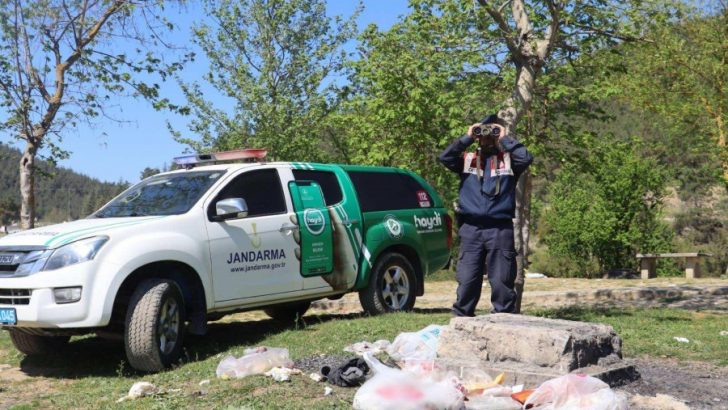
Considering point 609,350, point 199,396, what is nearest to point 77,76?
point 199,396

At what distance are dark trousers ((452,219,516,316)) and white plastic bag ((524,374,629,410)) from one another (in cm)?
189

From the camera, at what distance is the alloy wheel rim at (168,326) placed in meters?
6.74

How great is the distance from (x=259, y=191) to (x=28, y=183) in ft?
22.6

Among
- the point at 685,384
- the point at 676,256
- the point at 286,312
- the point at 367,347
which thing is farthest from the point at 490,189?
the point at 676,256

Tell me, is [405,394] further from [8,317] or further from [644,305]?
[644,305]

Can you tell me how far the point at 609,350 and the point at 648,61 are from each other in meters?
14.5

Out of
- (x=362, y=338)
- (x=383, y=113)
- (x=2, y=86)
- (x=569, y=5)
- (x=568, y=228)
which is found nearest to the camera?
(x=362, y=338)

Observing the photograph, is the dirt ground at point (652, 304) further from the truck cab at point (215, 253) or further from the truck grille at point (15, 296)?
the truck grille at point (15, 296)

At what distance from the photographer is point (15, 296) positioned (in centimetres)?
650

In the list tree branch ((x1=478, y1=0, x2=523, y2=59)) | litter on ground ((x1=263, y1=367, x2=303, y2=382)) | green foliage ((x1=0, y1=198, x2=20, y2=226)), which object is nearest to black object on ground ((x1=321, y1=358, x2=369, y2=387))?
litter on ground ((x1=263, y1=367, x2=303, y2=382))

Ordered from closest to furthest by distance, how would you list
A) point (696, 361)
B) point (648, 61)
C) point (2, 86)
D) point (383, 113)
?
point (696, 361) → point (383, 113) → point (2, 86) → point (648, 61)

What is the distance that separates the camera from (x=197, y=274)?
7.20 meters

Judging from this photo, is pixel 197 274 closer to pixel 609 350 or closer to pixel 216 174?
pixel 216 174

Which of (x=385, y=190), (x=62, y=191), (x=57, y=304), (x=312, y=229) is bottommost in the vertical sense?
(x=57, y=304)
